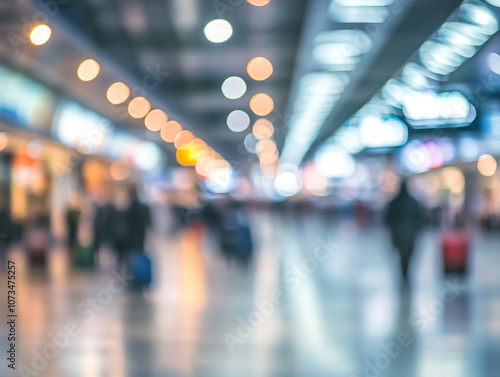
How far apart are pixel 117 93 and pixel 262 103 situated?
1799cm

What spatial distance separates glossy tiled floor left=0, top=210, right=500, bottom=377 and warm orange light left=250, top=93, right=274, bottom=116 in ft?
77.3

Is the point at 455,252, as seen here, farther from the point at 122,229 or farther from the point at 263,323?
the point at 263,323

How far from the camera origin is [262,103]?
44250mm

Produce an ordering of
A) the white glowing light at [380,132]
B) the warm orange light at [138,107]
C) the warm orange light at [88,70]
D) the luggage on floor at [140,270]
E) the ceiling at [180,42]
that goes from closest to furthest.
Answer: the luggage on floor at [140,270] → the ceiling at [180,42] → the white glowing light at [380,132] → the warm orange light at [88,70] → the warm orange light at [138,107]

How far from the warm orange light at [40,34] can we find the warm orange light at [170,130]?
24.1m

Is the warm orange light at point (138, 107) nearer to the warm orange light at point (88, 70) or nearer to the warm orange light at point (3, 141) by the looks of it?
the warm orange light at point (88, 70)

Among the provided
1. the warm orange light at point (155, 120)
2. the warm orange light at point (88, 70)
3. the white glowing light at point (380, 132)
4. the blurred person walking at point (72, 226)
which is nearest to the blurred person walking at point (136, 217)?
the warm orange light at point (88, 70)

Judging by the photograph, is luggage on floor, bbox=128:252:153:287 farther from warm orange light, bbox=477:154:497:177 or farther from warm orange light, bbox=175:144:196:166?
warm orange light, bbox=175:144:196:166

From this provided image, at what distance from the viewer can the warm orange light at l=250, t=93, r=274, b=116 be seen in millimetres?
42781

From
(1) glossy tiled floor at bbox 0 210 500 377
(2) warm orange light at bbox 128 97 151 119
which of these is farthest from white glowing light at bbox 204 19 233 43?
(1) glossy tiled floor at bbox 0 210 500 377

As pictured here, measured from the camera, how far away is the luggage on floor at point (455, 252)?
15.9 m

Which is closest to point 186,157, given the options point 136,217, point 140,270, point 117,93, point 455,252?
point 117,93

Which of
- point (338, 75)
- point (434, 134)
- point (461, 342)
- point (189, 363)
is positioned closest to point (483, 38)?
point (434, 134)

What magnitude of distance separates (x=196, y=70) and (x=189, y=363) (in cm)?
2924
